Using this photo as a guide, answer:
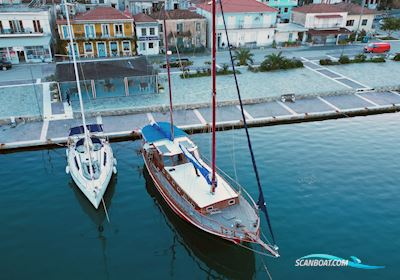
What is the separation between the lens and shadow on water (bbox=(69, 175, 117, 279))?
890 inches

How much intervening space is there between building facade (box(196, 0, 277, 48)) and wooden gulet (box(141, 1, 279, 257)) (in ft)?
134

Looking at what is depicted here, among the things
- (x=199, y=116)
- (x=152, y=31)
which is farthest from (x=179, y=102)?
(x=152, y=31)

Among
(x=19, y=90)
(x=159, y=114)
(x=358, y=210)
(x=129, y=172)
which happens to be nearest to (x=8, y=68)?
(x=19, y=90)

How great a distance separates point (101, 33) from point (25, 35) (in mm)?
11666

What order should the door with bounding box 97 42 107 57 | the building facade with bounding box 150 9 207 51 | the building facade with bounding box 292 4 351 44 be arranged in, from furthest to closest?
the building facade with bounding box 292 4 351 44 < the building facade with bounding box 150 9 207 51 < the door with bounding box 97 42 107 57

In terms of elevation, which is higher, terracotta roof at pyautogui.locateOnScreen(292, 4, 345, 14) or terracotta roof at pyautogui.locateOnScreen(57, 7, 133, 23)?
terracotta roof at pyautogui.locateOnScreen(292, 4, 345, 14)

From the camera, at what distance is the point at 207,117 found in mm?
39344

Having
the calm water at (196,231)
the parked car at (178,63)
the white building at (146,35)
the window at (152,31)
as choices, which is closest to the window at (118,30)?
the white building at (146,35)

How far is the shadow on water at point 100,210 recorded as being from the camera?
2261cm

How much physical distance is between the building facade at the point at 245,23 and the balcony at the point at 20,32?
2959 cm

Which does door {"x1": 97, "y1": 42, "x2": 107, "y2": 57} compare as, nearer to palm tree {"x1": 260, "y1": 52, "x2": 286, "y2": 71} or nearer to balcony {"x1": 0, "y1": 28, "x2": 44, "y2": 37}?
balcony {"x1": 0, "y1": 28, "x2": 44, "y2": 37}

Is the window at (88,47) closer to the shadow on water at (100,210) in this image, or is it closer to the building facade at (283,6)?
the shadow on water at (100,210)

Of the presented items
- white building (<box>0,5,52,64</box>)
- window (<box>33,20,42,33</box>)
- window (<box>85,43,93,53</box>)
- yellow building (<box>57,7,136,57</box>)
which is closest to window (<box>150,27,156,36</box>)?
yellow building (<box>57,7,136,57</box>)

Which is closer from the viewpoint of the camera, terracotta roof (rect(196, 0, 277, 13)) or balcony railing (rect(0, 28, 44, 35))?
balcony railing (rect(0, 28, 44, 35))
